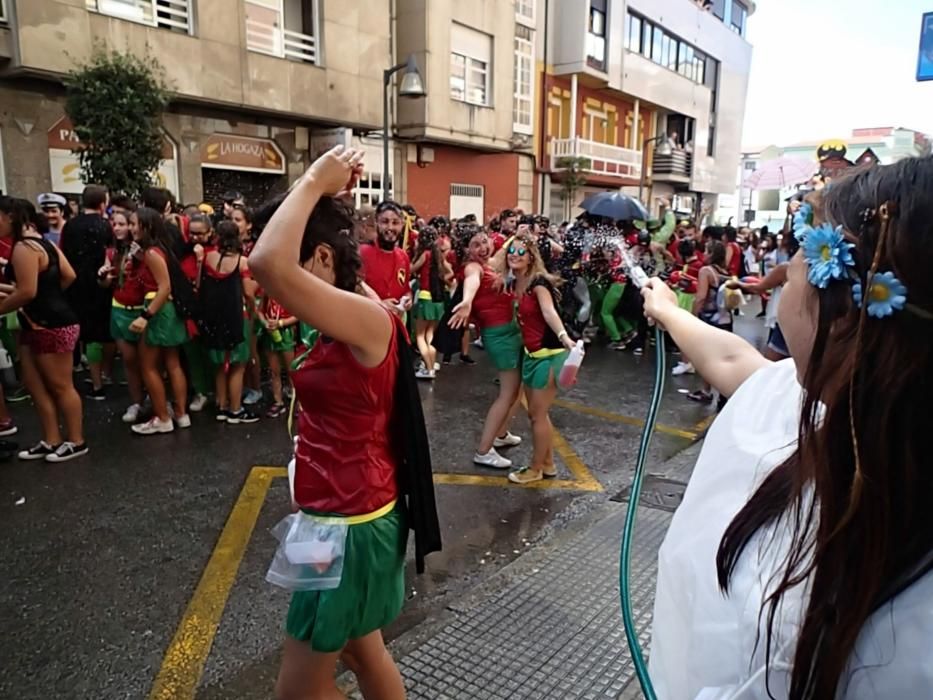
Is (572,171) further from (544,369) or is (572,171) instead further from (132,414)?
(544,369)

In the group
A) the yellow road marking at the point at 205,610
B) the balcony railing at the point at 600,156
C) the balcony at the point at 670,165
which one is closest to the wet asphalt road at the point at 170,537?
the yellow road marking at the point at 205,610

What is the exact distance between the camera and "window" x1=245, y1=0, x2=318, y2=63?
13961 millimetres

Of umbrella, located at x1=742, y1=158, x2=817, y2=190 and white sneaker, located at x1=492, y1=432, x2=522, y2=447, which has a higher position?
umbrella, located at x1=742, y1=158, x2=817, y2=190

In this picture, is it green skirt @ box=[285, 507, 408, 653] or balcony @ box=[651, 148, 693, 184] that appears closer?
green skirt @ box=[285, 507, 408, 653]

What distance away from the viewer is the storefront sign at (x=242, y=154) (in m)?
13.8

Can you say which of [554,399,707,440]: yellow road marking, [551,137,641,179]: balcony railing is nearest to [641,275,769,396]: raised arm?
[554,399,707,440]: yellow road marking

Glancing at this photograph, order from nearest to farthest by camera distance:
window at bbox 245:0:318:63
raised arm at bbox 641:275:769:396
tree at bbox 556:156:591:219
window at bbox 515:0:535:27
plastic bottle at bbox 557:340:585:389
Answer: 1. raised arm at bbox 641:275:769:396
2. plastic bottle at bbox 557:340:585:389
3. window at bbox 245:0:318:63
4. window at bbox 515:0:535:27
5. tree at bbox 556:156:591:219

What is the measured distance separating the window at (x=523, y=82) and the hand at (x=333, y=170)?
20044 mm

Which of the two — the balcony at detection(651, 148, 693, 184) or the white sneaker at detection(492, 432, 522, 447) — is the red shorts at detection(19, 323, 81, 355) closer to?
the white sneaker at detection(492, 432, 522, 447)

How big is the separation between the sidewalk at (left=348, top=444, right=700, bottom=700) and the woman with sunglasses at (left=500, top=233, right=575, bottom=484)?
105 centimetres

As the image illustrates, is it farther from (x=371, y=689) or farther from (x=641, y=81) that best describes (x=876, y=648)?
(x=641, y=81)

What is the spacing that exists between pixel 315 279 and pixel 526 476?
134 inches

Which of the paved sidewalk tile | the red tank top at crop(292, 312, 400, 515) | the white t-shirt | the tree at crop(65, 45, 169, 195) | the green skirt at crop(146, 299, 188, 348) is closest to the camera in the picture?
the white t-shirt

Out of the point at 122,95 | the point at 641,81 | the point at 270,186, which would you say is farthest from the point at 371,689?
the point at 641,81
